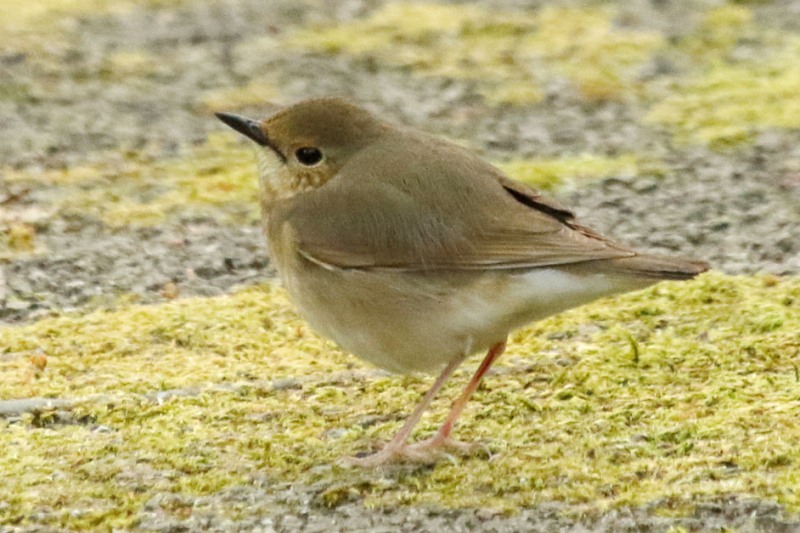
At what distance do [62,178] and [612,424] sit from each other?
379cm

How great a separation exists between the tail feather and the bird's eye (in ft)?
3.61

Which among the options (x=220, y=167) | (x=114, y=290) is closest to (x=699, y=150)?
(x=220, y=167)

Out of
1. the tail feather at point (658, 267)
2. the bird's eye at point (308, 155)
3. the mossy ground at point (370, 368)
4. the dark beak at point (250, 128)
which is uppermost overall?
the dark beak at point (250, 128)

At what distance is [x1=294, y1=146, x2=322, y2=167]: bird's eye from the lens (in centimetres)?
493

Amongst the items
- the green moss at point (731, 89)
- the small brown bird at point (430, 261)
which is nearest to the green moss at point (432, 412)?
the small brown bird at point (430, 261)

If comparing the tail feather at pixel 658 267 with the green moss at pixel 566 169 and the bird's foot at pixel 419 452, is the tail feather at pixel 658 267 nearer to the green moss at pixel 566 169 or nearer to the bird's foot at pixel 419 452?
the bird's foot at pixel 419 452

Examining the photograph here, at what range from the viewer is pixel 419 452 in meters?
4.43

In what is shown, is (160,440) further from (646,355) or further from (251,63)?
(251,63)

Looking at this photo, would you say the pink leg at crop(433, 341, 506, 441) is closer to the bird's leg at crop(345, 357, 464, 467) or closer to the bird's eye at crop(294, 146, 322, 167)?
the bird's leg at crop(345, 357, 464, 467)

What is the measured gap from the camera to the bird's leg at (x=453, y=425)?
14.6 ft

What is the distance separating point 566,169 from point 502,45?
2.24 meters

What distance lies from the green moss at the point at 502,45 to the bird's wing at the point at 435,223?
12.4ft

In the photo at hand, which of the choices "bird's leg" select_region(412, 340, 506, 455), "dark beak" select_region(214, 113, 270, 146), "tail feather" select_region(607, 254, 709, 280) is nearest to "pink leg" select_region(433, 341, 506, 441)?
"bird's leg" select_region(412, 340, 506, 455)

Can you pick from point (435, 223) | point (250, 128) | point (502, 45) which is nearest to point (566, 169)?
point (502, 45)
